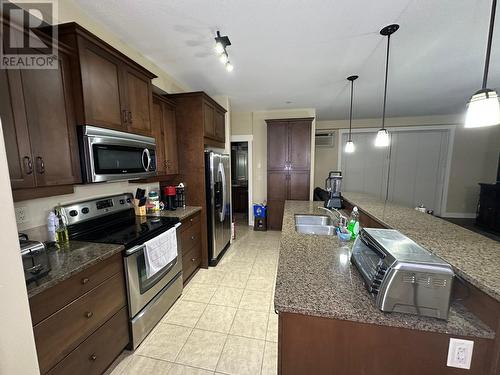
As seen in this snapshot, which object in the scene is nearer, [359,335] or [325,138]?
[359,335]

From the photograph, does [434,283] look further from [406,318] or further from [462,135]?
[462,135]

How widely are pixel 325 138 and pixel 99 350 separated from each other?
19.1ft

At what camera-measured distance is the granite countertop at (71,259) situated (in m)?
1.00

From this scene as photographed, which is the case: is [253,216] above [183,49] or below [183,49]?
below

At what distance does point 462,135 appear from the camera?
513 cm

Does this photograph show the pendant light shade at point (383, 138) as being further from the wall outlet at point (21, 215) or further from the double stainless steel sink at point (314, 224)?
the wall outlet at point (21, 215)

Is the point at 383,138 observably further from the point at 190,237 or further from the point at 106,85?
the point at 106,85

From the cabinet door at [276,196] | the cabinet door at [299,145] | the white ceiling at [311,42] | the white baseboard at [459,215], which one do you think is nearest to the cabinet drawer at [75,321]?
the white ceiling at [311,42]

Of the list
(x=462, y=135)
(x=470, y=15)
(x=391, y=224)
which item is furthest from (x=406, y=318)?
(x=462, y=135)

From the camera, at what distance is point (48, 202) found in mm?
→ 1520

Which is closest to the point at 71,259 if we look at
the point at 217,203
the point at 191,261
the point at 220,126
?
the point at 191,261

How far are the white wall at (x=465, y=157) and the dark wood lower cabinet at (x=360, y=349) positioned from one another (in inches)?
222

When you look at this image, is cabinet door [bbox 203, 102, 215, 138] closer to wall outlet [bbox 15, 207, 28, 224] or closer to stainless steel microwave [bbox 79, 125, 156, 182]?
stainless steel microwave [bbox 79, 125, 156, 182]

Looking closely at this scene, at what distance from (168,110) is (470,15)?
3.00 meters
